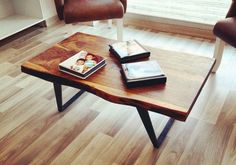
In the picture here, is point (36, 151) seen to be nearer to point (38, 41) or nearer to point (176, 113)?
point (176, 113)

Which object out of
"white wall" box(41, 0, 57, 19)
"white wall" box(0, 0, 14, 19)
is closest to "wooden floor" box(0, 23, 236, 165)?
"white wall" box(41, 0, 57, 19)

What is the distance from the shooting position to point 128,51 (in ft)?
4.72

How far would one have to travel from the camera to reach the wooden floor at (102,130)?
136 cm

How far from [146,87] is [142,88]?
2cm

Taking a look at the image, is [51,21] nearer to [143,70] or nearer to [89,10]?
[89,10]

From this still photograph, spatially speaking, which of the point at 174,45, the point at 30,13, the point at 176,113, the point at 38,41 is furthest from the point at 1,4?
the point at 176,113

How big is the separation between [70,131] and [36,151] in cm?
22

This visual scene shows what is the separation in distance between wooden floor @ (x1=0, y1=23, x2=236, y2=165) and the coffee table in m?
0.11

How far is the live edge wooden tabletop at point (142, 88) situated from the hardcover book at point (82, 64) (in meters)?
0.02

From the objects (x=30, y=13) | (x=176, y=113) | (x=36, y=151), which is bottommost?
(x=36, y=151)

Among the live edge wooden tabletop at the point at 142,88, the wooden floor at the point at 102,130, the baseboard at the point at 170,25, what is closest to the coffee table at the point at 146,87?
the live edge wooden tabletop at the point at 142,88

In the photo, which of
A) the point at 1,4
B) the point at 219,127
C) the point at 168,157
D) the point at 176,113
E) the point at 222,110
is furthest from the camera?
the point at 1,4

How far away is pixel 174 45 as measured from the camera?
238 cm

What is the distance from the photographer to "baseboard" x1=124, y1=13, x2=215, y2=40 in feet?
8.07
